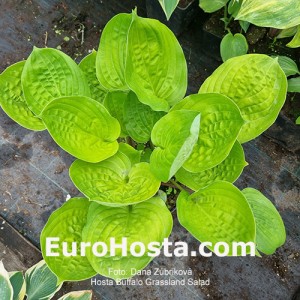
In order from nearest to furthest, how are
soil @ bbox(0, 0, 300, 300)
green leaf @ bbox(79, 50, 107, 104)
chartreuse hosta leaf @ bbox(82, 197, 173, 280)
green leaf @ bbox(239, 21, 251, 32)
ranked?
chartreuse hosta leaf @ bbox(82, 197, 173, 280), green leaf @ bbox(79, 50, 107, 104), green leaf @ bbox(239, 21, 251, 32), soil @ bbox(0, 0, 300, 300)

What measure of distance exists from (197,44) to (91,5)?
424 millimetres

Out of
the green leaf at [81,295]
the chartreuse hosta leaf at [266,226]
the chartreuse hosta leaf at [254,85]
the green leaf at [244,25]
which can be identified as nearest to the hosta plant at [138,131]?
the chartreuse hosta leaf at [254,85]

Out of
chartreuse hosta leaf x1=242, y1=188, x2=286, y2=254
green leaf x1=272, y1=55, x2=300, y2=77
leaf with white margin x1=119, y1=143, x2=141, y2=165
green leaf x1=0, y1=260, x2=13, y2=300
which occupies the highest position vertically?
green leaf x1=272, y1=55, x2=300, y2=77

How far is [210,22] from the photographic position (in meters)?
1.41

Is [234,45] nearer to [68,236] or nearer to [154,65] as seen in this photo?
[154,65]

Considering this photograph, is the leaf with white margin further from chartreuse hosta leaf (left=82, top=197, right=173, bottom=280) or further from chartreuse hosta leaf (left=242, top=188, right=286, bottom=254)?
chartreuse hosta leaf (left=242, top=188, right=286, bottom=254)

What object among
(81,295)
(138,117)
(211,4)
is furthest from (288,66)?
(81,295)

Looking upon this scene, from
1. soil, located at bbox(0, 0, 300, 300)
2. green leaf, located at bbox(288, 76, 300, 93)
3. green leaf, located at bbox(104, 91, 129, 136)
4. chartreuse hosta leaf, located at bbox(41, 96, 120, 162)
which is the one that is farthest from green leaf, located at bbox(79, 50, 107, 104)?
green leaf, located at bbox(288, 76, 300, 93)

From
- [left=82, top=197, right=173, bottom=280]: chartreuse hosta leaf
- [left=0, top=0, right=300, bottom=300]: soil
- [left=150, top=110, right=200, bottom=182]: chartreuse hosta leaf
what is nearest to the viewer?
[left=150, top=110, right=200, bottom=182]: chartreuse hosta leaf

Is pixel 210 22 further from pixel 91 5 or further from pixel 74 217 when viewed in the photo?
pixel 74 217

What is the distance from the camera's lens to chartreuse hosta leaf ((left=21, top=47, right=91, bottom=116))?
2.97 feet

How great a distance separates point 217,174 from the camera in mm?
985

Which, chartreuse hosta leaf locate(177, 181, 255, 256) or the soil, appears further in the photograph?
the soil

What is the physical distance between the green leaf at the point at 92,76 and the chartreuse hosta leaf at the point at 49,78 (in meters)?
0.09
